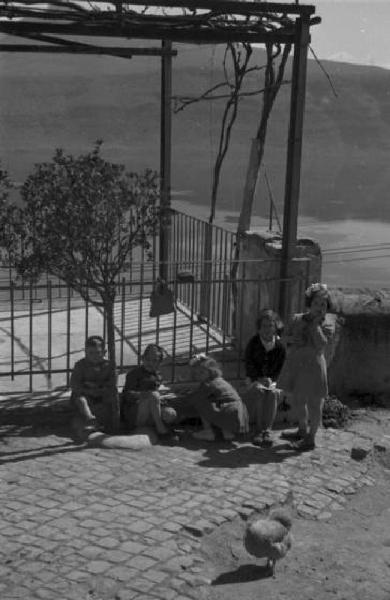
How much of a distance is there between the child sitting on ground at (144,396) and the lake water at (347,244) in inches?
611

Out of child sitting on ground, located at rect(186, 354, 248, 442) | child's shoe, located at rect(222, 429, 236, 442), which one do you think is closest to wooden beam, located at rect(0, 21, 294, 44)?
child sitting on ground, located at rect(186, 354, 248, 442)

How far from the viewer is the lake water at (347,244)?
1087 inches

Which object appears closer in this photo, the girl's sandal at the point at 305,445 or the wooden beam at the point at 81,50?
the girl's sandal at the point at 305,445

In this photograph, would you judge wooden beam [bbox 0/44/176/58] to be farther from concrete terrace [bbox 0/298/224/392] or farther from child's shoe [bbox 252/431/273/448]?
child's shoe [bbox 252/431/273/448]

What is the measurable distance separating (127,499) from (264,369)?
80.3 inches

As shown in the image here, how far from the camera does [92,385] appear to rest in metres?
7.30

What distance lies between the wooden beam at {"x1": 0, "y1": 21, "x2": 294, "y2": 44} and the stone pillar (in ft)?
6.64

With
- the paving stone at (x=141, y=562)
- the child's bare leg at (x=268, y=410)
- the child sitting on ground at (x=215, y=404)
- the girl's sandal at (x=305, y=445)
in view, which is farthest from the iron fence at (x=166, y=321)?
the paving stone at (x=141, y=562)

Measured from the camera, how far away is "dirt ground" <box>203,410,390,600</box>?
5.12m

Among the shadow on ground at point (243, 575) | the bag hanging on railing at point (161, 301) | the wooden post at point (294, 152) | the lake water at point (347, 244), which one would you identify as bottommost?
the lake water at point (347, 244)

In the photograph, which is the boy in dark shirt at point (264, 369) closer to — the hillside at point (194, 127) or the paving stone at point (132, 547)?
the paving stone at point (132, 547)

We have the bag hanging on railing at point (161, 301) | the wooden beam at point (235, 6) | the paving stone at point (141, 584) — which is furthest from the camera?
the bag hanging on railing at point (161, 301)

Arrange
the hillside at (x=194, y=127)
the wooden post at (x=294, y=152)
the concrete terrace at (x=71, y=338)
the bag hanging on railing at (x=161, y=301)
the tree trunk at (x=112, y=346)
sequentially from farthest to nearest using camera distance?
the hillside at (x=194, y=127) → the bag hanging on railing at (x=161, y=301) → the concrete terrace at (x=71, y=338) → the wooden post at (x=294, y=152) → the tree trunk at (x=112, y=346)

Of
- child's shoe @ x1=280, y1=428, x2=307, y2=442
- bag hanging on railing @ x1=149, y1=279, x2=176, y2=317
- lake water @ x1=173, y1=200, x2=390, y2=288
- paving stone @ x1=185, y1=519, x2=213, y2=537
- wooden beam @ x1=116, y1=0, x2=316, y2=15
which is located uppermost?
wooden beam @ x1=116, y1=0, x2=316, y2=15
